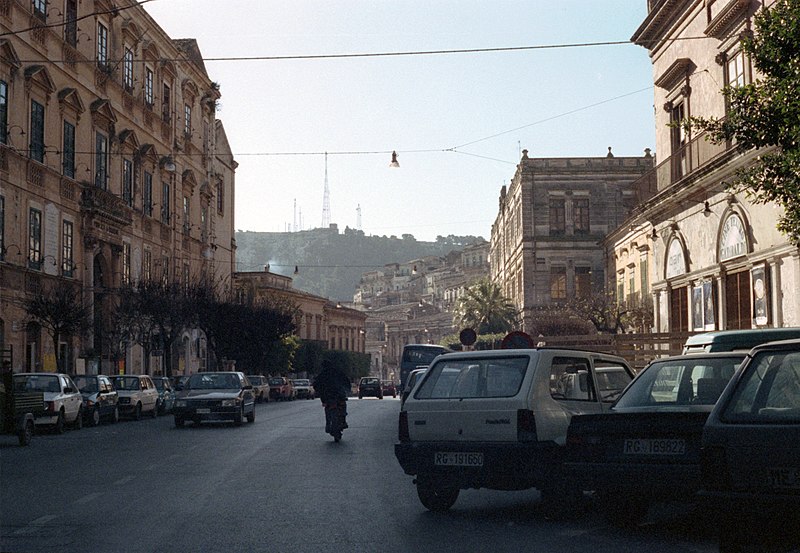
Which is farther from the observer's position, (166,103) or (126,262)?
(166,103)

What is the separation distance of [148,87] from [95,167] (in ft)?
31.4

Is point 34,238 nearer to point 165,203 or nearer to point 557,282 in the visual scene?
point 165,203

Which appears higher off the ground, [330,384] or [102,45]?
[102,45]

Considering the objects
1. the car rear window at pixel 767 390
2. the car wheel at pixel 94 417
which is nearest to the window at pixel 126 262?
the car wheel at pixel 94 417

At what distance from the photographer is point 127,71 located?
48000 millimetres

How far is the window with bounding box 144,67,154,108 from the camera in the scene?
50750mm

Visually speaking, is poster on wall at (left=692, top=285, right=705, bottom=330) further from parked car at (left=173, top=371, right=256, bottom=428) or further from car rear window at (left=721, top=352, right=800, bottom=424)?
car rear window at (left=721, top=352, right=800, bottom=424)


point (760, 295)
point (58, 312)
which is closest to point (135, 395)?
point (58, 312)

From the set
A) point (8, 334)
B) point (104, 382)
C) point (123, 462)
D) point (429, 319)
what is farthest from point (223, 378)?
point (429, 319)

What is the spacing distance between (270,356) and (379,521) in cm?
5783

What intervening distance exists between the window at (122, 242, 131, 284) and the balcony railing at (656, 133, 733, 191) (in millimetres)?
25091

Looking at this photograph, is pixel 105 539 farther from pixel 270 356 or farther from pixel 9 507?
pixel 270 356

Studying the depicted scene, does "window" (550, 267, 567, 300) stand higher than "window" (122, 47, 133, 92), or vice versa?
"window" (122, 47, 133, 92)

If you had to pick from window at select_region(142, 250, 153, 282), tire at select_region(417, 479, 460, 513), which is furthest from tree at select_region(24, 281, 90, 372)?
tire at select_region(417, 479, 460, 513)
